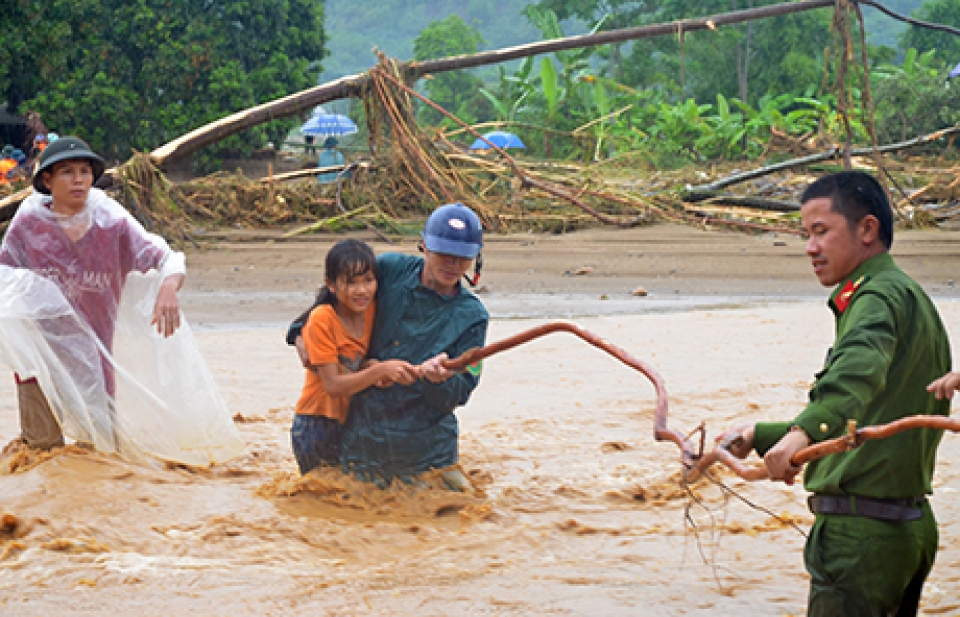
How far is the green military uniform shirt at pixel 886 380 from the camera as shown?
8.10 ft

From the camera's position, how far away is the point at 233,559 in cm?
405

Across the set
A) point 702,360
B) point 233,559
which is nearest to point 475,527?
point 233,559

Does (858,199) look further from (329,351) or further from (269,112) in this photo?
(269,112)

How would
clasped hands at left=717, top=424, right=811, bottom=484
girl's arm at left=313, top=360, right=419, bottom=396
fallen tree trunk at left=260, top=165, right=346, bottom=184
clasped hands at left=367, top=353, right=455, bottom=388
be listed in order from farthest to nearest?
fallen tree trunk at left=260, top=165, right=346, bottom=184 → girl's arm at left=313, top=360, right=419, bottom=396 → clasped hands at left=367, top=353, right=455, bottom=388 → clasped hands at left=717, top=424, right=811, bottom=484

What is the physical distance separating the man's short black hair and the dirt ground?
0.94 meters

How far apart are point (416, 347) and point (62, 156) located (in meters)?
1.62

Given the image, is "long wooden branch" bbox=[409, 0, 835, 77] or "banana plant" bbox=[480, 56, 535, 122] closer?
"long wooden branch" bbox=[409, 0, 835, 77]

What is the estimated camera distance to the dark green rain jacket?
439 centimetres

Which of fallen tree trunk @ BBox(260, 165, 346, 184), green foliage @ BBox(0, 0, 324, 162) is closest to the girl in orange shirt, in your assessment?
fallen tree trunk @ BBox(260, 165, 346, 184)

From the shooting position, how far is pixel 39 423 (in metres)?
4.92

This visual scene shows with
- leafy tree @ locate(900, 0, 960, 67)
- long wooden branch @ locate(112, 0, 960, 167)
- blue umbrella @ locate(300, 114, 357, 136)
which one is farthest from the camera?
leafy tree @ locate(900, 0, 960, 67)

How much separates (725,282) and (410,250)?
3307mm

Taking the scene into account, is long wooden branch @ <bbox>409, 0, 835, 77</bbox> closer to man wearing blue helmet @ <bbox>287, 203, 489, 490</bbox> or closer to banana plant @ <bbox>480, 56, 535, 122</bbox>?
man wearing blue helmet @ <bbox>287, 203, 489, 490</bbox>

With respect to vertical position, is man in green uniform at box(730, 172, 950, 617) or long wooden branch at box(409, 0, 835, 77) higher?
long wooden branch at box(409, 0, 835, 77)
